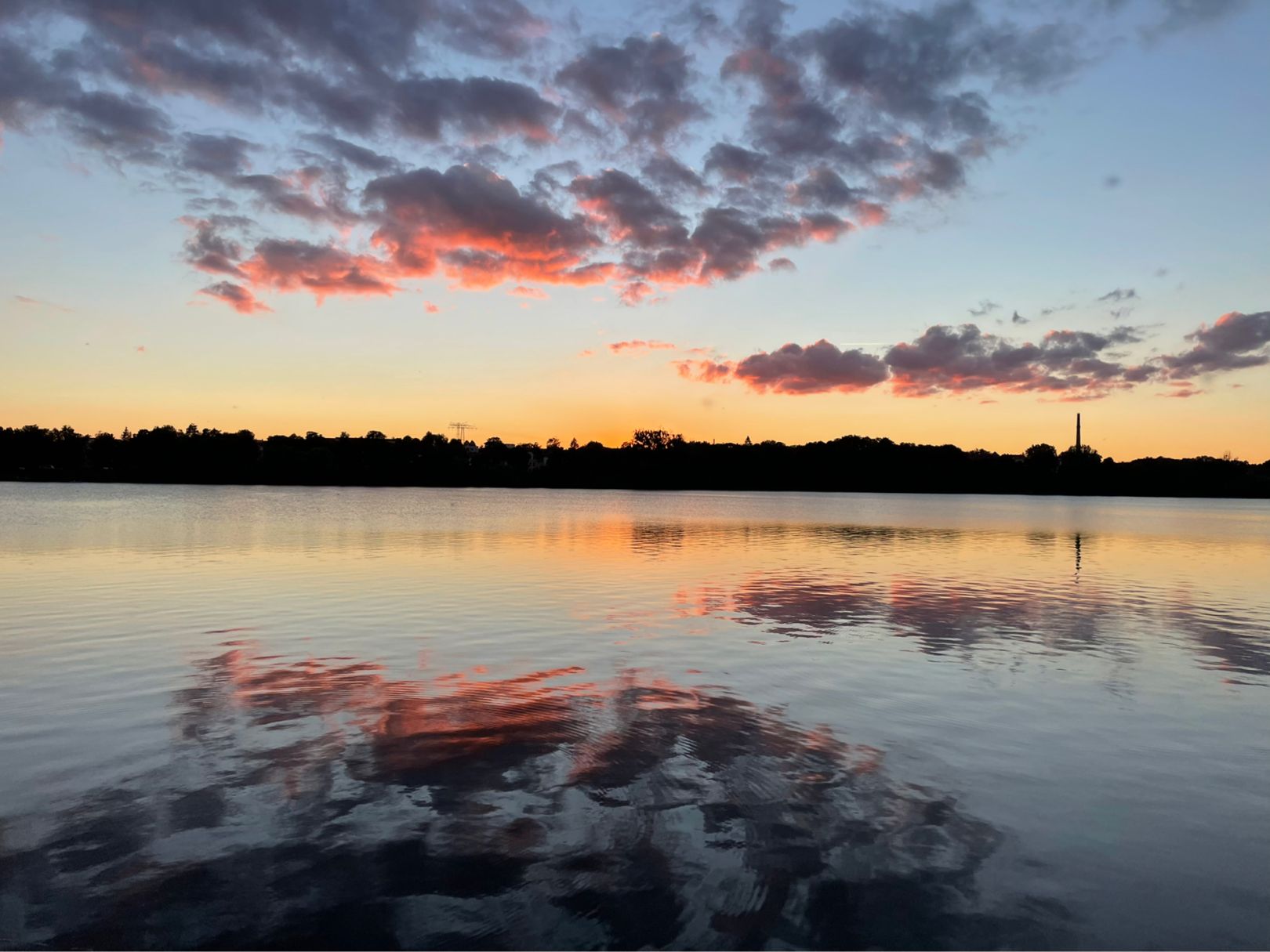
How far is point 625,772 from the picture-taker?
11.2 m

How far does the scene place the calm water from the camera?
749 cm

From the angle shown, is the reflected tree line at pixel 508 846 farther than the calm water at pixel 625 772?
No

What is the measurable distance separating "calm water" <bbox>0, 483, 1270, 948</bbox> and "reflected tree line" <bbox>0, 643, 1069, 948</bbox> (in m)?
0.04

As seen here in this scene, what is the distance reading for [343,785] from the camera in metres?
10.5

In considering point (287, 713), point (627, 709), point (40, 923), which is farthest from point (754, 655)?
point (40, 923)

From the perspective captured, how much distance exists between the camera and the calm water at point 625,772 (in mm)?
7488

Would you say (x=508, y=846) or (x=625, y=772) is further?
(x=625, y=772)

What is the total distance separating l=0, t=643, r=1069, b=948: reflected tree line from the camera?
718 cm

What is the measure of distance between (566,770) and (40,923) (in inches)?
237

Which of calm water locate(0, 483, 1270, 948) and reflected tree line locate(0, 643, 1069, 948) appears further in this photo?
calm water locate(0, 483, 1270, 948)

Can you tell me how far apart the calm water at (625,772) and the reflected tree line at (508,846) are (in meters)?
0.04

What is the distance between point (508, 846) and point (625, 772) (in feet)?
9.15

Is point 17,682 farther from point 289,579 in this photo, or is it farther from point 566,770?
point 289,579

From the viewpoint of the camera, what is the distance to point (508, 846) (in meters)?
8.69
